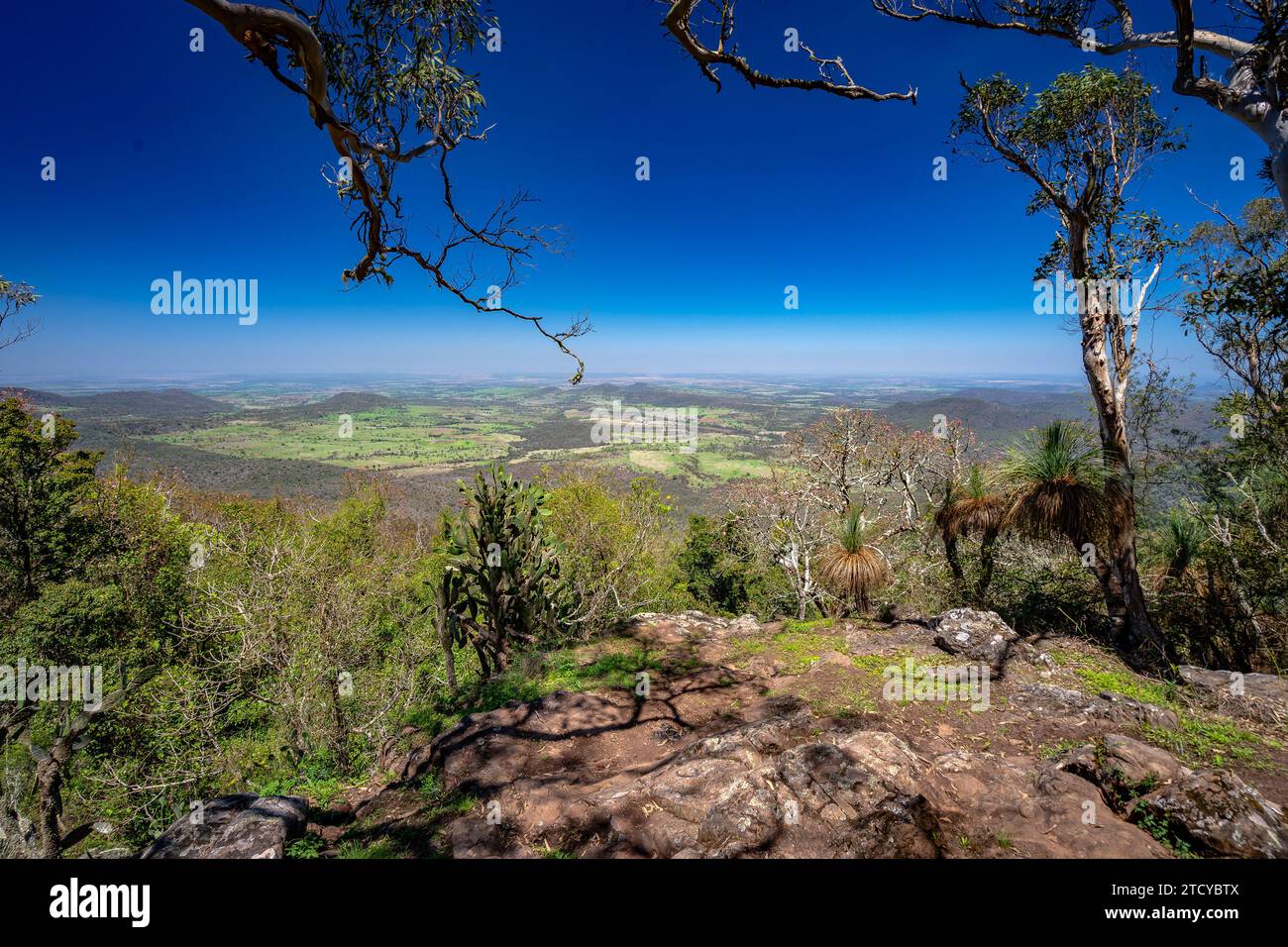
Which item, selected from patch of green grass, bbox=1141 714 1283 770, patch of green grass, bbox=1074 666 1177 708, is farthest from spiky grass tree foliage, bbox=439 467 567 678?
patch of green grass, bbox=1141 714 1283 770

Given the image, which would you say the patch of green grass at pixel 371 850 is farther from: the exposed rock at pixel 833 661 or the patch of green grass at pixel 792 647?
the exposed rock at pixel 833 661

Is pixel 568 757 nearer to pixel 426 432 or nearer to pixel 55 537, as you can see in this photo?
pixel 55 537

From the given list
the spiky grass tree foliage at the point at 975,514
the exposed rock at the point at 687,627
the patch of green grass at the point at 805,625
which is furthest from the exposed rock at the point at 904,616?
the exposed rock at the point at 687,627

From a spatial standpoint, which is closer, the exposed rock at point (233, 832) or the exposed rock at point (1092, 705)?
the exposed rock at point (233, 832)

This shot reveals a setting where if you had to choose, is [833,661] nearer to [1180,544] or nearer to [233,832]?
[1180,544]

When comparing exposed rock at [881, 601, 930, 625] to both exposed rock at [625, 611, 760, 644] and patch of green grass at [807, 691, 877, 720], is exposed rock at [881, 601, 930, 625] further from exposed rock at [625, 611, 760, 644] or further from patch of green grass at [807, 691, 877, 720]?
patch of green grass at [807, 691, 877, 720]
